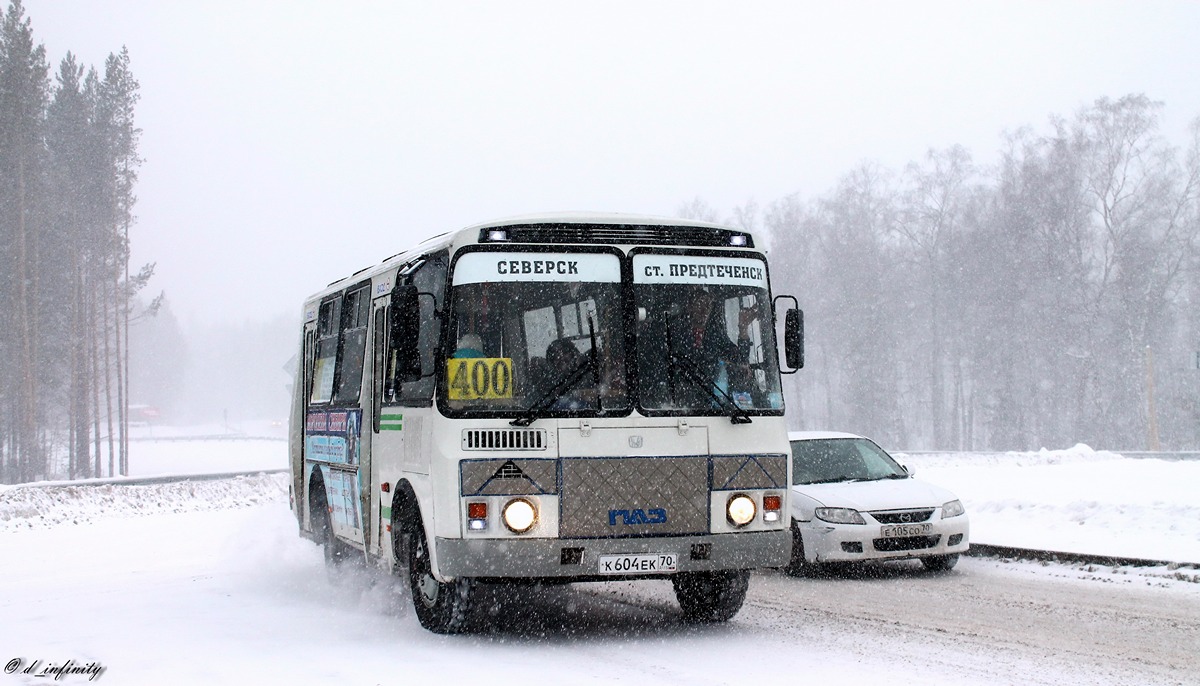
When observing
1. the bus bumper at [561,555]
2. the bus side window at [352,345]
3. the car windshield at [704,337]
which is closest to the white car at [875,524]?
the car windshield at [704,337]

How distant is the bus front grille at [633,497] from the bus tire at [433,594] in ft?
3.53

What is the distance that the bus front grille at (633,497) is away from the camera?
351 inches

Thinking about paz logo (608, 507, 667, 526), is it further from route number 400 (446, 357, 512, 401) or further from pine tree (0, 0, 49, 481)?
pine tree (0, 0, 49, 481)

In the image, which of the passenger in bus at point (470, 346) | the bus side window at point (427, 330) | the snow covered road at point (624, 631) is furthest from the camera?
the bus side window at point (427, 330)

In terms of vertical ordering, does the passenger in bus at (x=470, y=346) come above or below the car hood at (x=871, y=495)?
above

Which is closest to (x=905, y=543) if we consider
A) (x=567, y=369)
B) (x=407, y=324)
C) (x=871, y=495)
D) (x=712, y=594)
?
(x=871, y=495)

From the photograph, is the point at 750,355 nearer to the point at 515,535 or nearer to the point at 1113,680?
the point at 515,535

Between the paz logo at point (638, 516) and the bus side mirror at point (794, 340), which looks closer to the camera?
the paz logo at point (638, 516)

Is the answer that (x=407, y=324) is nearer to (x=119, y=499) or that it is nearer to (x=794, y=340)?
(x=794, y=340)

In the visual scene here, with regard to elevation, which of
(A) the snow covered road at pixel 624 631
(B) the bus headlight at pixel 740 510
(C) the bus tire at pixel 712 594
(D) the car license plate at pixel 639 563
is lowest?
(A) the snow covered road at pixel 624 631

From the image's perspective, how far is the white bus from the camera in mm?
8859

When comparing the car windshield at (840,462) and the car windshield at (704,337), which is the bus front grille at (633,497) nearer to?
the car windshield at (704,337)

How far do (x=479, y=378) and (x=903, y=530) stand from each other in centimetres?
596

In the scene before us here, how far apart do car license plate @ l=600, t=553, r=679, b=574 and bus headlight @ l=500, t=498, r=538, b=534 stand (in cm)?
55
